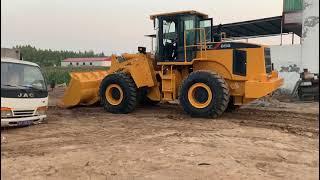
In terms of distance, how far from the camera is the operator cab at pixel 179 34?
12398 mm

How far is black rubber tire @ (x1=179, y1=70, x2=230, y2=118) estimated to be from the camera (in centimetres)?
1115

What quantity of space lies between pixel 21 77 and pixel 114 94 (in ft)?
11.5

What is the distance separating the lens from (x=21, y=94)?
9727mm

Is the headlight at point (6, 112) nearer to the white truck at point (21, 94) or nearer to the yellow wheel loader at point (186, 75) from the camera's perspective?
Answer: the white truck at point (21, 94)

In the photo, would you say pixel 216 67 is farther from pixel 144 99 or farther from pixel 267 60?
pixel 144 99

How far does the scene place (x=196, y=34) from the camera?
40.9 feet

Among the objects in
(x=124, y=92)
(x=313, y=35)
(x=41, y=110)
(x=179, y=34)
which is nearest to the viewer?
(x=313, y=35)

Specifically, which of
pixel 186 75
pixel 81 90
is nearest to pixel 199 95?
pixel 186 75

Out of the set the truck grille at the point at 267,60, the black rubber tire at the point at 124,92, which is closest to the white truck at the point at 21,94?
the black rubber tire at the point at 124,92

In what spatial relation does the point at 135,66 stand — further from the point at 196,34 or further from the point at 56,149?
the point at 56,149

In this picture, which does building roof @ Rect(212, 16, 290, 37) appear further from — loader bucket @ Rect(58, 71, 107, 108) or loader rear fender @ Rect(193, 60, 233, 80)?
loader bucket @ Rect(58, 71, 107, 108)

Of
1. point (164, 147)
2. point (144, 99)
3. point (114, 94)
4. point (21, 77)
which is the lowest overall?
point (164, 147)

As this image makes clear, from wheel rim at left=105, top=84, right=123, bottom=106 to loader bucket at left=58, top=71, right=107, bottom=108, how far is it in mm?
915

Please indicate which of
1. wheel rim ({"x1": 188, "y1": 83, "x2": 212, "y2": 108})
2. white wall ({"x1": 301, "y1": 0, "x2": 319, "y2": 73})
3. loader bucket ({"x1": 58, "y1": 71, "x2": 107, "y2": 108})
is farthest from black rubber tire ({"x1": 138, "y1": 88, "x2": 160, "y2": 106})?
white wall ({"x1": 301, "y1": 0, "x2": 319, "y2": 73})
